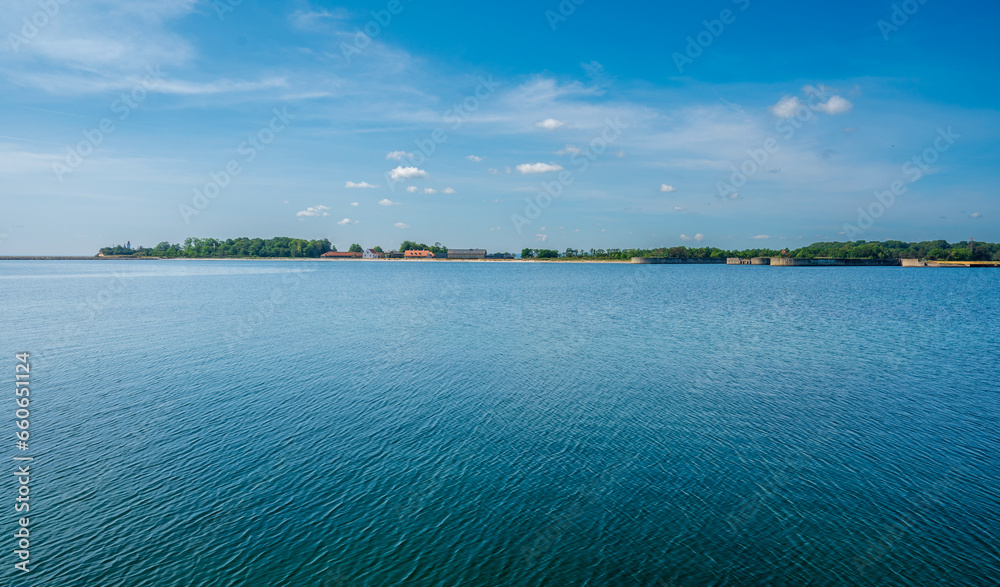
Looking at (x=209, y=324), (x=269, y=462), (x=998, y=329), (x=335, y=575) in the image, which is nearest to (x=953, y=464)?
(x=335, y=575)

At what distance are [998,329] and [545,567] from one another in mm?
54571

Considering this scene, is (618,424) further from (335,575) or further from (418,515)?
(335,575)

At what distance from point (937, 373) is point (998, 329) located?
82.2 ft

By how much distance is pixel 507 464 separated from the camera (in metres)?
16.2

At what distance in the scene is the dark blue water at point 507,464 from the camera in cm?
1124

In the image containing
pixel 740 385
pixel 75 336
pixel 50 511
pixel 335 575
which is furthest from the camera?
pixel 75 336

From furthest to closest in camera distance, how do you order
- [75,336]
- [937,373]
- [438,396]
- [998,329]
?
[998,329] → [75,336] → [937,373] → [438,396]

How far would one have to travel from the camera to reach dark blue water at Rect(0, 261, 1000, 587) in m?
11.2

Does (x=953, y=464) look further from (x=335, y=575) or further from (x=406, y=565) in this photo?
(x=335, y=575)

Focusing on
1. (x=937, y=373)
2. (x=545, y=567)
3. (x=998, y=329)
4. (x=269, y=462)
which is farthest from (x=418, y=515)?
(x=998, y=329)

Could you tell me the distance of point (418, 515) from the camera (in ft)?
43.0

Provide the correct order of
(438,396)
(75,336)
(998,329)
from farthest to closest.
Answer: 1. (998,329)
2. (75,336)
3. (438,396)

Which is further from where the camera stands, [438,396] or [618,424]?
[438,396]

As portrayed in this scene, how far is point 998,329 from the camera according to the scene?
142 ft
